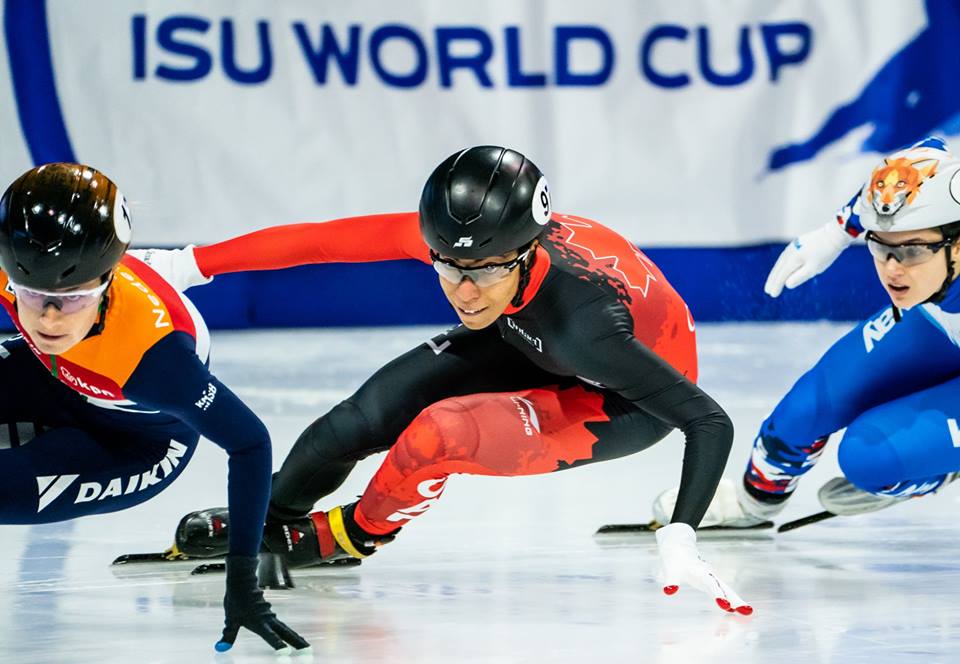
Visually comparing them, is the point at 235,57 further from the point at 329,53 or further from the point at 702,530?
the point at 702,530

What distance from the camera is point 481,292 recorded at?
3.61 metres

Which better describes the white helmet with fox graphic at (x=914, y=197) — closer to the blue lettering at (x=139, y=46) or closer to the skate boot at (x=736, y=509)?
the skate boot at (x=736, y=509)

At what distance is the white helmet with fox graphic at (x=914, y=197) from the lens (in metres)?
3.89

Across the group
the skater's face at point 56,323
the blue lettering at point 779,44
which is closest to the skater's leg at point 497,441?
the skater's face at point 56,323

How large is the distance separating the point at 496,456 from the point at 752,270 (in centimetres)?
476

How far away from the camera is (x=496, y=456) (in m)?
3.85

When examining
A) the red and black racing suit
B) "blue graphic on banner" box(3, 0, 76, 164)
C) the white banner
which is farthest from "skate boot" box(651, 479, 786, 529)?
"blue graphic on banner" box(3, 0, 76, 164)

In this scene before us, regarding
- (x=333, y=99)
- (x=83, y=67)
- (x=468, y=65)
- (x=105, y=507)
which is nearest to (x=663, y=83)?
(x=468, y=65)

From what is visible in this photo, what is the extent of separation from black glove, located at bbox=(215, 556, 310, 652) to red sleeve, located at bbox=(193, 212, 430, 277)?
0.97 metres

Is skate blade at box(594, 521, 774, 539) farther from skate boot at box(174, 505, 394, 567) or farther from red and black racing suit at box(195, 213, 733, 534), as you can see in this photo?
skate boot at box(174, 505, 394, 567)

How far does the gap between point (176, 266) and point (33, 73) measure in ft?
14.8

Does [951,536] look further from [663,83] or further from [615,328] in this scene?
[663,83]

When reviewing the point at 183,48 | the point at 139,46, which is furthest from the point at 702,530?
the point at 139,46

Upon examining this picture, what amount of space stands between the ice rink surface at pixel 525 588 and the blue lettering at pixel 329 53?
3.18m
